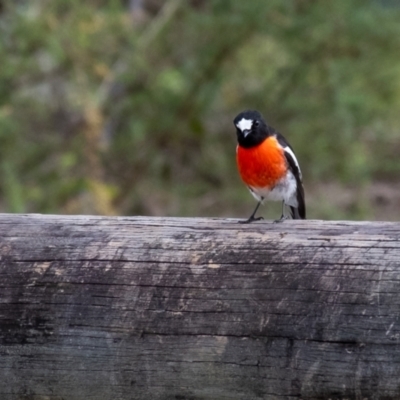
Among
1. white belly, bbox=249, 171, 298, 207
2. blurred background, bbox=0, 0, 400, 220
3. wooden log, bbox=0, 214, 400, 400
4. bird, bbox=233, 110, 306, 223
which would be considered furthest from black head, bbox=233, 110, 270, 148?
blurred background, bbox=0, 0, 400, 220

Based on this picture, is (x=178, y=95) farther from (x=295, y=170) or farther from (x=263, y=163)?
(x=263, y=163)

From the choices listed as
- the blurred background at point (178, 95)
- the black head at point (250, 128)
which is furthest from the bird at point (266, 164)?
the blurred background at point (178, 95)

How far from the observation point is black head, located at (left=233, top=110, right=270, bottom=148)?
3754 millimetres

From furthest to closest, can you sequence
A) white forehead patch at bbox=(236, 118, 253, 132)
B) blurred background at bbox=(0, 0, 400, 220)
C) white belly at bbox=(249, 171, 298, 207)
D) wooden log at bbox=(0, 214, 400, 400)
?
blurred background at bbox=(0, 0, 400, 220), white belly at bbox=(249, 171, 298, 207), white forehead patch at bbox=(236, 118, 253, 132), wooden log at bbox=(0, 214, 400, 400)

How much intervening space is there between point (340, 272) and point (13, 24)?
4.92 metres

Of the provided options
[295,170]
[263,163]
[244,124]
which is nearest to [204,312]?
[244,124]

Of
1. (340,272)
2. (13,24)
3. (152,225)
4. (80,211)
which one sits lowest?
(340,272)

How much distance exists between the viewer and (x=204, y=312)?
190 centimetres

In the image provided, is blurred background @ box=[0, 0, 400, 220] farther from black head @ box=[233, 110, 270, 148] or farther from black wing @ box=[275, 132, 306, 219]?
black head @ box=[233, 110, 270, 148]

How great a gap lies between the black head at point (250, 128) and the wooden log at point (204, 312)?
1688 millimetres

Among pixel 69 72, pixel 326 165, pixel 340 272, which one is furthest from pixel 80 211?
pixel 340 272

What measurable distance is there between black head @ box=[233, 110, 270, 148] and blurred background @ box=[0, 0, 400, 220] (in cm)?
251

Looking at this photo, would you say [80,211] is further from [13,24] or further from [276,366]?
[276,366]

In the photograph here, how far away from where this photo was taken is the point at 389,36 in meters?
6.98
